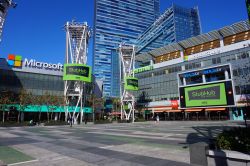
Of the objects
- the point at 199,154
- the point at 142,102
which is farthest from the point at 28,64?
the point at 199,154

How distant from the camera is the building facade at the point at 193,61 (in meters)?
59.6

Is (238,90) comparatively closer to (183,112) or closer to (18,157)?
(183,112)

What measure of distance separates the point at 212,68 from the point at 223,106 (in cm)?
1251

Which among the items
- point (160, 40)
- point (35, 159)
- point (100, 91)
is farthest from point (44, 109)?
point (160, 40)

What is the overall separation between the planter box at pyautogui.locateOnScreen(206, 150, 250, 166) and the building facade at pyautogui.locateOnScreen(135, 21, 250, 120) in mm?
50444

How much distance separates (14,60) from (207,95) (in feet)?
202

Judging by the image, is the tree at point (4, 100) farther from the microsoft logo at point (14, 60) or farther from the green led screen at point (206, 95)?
the green led screen at point (206, 95)

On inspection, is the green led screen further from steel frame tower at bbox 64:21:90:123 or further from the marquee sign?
the marquee sign

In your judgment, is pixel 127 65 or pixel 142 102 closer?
pixel 127 65

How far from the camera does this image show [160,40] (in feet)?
652

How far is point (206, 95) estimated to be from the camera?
65.7 metres

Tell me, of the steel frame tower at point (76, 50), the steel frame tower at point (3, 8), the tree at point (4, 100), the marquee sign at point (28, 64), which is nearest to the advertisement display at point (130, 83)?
the steel frame tower at point (76, 50)

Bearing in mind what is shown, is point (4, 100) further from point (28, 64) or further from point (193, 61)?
point (193, 61)

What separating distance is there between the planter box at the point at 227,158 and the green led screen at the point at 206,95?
2275 inches
